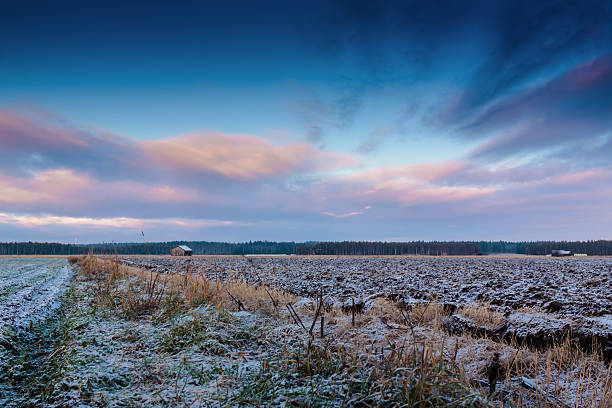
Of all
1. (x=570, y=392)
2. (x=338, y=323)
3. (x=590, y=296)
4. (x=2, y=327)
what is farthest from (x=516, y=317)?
(x=2, y=327)

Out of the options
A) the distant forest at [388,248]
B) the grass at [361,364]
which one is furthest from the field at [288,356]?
the distant forest at [388,248]

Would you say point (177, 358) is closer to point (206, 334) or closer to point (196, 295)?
point (206, 334)

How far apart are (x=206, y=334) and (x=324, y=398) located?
2542mm

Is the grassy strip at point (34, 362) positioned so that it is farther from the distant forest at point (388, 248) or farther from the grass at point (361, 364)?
the distant forest at point (388, 248)

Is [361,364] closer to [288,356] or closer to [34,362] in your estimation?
[288,356]

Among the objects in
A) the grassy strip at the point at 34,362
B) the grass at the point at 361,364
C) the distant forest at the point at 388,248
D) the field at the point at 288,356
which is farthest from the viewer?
the distant forest at the point at 388,248

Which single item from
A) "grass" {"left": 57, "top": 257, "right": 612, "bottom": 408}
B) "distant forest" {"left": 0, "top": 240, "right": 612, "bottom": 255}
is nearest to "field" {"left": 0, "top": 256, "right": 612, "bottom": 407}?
"grass" {"left": 57, "top": 257, "right": 612, "bottom": 408}

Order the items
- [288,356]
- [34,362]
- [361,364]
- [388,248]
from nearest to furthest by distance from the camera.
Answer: [361,364]
[288,356]
[34,362]
[388,248]

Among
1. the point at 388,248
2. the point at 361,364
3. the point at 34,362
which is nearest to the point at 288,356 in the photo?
the point at 361,364

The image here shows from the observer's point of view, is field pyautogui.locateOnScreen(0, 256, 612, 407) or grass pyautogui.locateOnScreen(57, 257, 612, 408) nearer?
grass pyautogui.locateOnScreen(57, 257, 612, 408)

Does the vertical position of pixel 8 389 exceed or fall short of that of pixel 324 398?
it falls short

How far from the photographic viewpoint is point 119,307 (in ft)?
22.8

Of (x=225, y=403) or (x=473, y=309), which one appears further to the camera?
(x=473, y=309)

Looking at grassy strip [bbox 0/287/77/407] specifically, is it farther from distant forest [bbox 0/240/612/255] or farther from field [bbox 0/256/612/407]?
distant forest [bbox 0/240/612/255]
